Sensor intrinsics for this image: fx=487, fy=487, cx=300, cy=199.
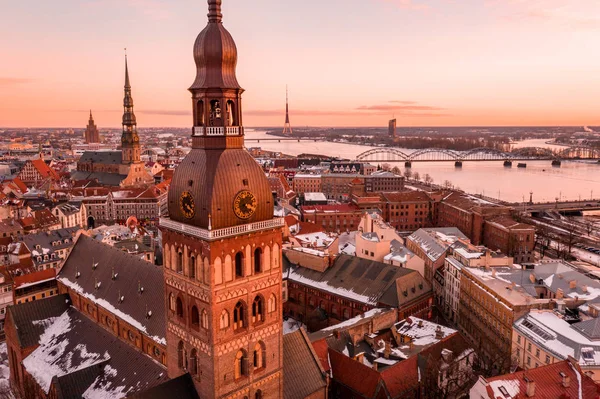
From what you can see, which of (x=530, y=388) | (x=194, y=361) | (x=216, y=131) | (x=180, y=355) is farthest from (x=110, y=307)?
(x=530, y=388)

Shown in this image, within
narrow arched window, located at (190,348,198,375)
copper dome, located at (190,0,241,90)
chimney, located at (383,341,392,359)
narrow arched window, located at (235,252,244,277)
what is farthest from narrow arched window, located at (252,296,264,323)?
chimney, located at (383,341,392,359)

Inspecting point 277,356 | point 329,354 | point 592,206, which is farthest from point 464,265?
point 592,206

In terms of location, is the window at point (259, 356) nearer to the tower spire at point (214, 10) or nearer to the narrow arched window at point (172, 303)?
the narrow arched window at point (172, 303)

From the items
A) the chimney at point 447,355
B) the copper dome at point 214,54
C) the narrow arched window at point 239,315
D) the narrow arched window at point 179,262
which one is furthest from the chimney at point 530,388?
the copper dome at point 214,54

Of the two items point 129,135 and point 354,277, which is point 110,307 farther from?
point 129,135

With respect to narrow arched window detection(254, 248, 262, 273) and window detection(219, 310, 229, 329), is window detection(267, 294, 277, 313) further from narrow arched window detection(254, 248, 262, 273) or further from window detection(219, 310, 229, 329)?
window detection(219, 310, 229, 329)

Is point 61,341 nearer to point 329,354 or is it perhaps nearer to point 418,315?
point 329,354
